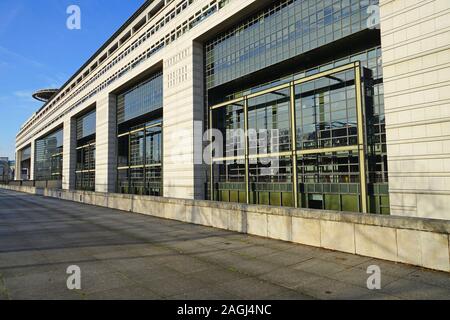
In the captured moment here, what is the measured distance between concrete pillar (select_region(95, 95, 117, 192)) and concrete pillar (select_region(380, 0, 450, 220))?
4558 cm

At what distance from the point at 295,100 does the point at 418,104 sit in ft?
34.6

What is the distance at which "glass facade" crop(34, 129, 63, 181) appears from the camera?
85438 millimetres

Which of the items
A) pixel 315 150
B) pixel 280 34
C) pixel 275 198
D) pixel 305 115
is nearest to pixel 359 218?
pixel 315 150

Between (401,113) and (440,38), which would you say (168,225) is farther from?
(440,38)

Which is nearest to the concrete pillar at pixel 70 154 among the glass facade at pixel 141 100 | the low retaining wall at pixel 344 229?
the glass facade at pixel 141 100

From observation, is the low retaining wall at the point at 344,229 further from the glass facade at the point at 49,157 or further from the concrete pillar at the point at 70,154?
the glass facade at the point at 49,157

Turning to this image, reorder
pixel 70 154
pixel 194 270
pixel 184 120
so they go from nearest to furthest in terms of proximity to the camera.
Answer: pixel 194 270 → pixel 184 120 → pixel 70 154

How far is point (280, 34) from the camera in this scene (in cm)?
2852

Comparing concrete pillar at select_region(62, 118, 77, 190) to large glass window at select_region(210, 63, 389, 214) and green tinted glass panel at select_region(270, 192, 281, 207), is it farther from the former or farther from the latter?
green tinted glass panel at select_region(270, 192, 281, 207)

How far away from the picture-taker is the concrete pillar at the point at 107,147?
54.3m

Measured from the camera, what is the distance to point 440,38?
1770 cm

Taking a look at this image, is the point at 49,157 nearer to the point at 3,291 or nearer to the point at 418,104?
the point at 418,104
